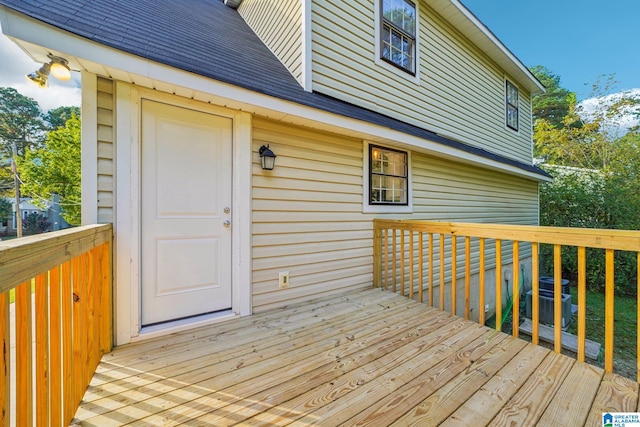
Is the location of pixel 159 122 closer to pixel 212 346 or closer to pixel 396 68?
pixel 212 346

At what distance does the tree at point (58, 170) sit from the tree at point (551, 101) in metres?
23.5

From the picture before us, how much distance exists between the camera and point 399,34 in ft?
14.4

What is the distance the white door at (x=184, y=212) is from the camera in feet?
7.41

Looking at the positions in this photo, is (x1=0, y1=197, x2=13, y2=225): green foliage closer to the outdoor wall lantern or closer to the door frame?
the outdoor wall lantern

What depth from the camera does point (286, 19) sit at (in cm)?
359

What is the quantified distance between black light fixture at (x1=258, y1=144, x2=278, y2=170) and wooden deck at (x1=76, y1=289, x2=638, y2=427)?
1627 mm

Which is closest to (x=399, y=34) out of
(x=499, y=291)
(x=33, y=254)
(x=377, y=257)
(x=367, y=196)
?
(x=367, y=196)

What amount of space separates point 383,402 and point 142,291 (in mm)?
2085

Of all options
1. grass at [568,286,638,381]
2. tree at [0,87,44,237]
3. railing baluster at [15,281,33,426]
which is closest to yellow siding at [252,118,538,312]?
railing baluster at [15,281,33,426]

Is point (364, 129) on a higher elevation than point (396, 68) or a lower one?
lower

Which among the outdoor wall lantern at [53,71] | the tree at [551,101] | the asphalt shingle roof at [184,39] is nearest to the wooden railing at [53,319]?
the outdoor wall lantern at [53,71]

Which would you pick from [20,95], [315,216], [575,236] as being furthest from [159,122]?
[20,95]

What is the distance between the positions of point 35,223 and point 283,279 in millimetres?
23988

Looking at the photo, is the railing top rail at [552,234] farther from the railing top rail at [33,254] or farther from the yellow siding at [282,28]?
the railing top rail at [33,254]
